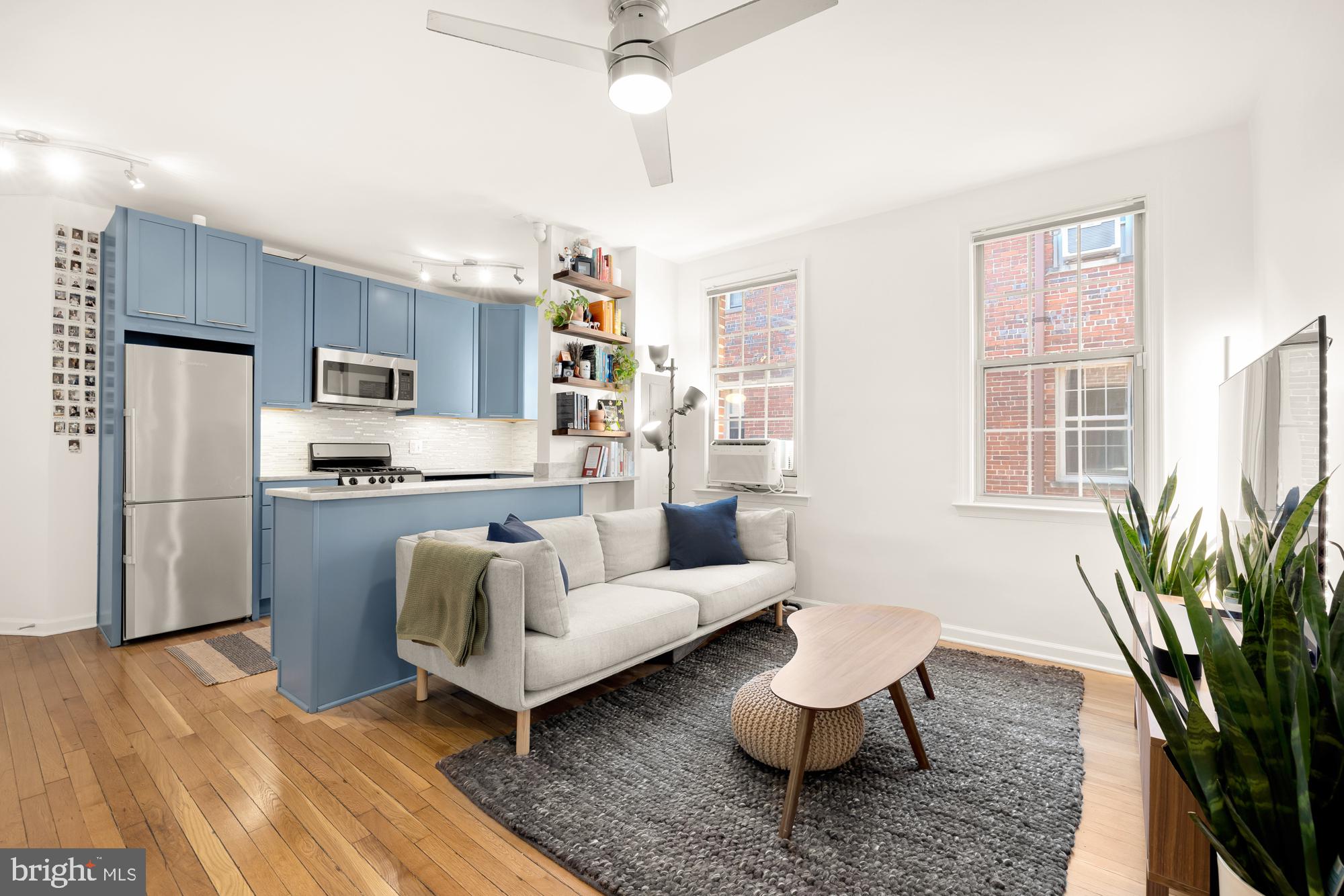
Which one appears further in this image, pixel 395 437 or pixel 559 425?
pixel 395 437

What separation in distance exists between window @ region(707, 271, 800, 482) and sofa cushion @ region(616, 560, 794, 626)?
0.90m

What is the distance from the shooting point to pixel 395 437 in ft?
18.5

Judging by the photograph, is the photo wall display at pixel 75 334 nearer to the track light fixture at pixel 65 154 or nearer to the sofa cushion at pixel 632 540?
the track light fixture at pixel 65 154

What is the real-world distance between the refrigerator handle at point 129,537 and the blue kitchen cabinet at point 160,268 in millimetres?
1172

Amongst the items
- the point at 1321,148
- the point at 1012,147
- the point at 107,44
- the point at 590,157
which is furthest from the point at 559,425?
the point at 1321,148

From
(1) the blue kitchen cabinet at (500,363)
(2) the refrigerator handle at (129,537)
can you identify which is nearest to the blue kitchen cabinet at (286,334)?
(2) the refrigerator handle at (129,537)

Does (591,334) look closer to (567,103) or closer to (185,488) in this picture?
(567,103)

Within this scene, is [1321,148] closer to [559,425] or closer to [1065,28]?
[1065,28]

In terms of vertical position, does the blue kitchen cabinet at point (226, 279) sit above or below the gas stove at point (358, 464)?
above

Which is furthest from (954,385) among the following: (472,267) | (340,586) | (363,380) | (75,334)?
(75,334)

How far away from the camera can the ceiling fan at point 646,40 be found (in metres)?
1.81

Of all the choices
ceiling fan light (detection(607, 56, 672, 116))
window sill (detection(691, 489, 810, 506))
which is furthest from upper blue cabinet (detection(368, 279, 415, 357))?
ceiling fan light (detection(607, 56, 672, 116))

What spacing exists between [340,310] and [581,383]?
7.06ft

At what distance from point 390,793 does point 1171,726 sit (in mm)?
Answer: 2194
